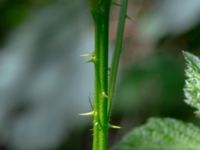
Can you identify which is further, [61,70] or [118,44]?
[61,70]

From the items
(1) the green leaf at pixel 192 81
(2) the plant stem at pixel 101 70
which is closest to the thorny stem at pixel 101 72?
(2) the plant stem at pixel 101 70

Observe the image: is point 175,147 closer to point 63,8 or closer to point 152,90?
point 63,8

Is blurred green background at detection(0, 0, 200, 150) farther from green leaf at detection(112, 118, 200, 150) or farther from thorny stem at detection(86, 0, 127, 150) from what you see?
thorny stem at detection(86, 0, 127, 150)

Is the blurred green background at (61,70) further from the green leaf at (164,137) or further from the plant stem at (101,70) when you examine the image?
the plant stem at (101,70)

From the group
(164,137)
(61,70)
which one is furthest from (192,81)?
(61,70)

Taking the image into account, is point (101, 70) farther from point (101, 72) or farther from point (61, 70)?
point (61, 70)

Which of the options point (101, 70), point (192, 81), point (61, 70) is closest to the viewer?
point (101, 70)

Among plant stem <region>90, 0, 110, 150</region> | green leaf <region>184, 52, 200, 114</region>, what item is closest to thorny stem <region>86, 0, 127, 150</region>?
plant stem <region>90, 0, 110, 150</region>
